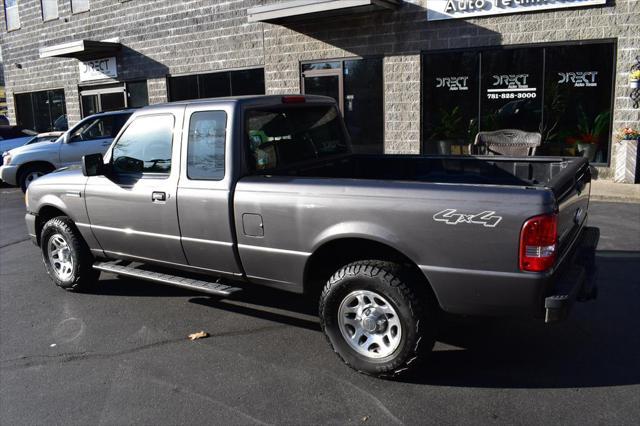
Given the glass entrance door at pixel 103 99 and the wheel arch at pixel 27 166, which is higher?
the glass entrance door at pixel 103 99

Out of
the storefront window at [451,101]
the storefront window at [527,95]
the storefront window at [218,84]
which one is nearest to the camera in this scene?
the storefront window at [527,95]

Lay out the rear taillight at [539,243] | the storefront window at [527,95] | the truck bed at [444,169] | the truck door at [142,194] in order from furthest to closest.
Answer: the storefront window at [527,95] < the truck bed at [444,169] < the truck door at [142,194] < the rear taillight at [539,243]

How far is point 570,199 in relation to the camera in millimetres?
4016

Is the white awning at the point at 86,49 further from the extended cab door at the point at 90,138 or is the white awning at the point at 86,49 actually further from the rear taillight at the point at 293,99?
the rear taillight at the point at 293,99

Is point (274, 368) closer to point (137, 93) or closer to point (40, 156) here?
point (40, 156)

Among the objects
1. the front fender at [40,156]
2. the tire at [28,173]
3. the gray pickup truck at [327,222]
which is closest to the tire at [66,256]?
the gray pickup truck at [327,222]

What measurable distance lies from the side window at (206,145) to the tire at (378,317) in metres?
1.32

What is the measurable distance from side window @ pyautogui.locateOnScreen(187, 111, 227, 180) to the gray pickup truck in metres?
0.01

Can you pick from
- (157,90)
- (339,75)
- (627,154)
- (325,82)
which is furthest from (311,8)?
(157,90)

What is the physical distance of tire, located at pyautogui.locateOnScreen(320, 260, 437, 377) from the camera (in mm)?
3865

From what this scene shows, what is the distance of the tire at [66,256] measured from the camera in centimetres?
596

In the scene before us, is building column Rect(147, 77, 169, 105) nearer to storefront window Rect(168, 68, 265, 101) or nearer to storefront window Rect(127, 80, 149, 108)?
storefront window Rect(168, 68, 265, 101)

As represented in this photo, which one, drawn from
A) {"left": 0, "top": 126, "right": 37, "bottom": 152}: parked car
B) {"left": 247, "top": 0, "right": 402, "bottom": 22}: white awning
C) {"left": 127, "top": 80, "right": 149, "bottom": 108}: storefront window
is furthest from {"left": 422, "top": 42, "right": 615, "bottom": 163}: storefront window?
{"left": 0, "top": 126, "right": 37, "bottom": 152}: parked car

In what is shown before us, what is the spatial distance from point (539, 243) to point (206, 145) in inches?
102
